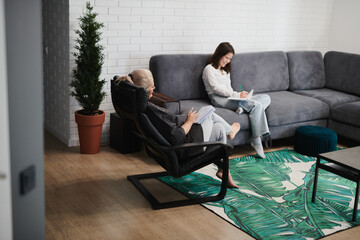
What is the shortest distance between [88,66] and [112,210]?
1.59 meters

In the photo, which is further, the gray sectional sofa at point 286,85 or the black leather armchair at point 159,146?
the gray sectional sofa at point 286,85

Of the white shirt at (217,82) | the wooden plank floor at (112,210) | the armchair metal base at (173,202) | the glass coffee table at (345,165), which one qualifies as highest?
the white shirt at (217,82)

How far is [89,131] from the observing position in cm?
453

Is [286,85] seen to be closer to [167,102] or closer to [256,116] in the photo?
[256,116]

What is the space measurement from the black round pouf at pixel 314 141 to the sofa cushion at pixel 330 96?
2.25 feet

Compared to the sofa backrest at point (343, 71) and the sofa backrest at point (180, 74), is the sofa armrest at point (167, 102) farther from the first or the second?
the sofa backrest at point (343, 71)

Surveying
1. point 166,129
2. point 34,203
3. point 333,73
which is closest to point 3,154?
point 34,203

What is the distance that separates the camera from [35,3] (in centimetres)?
148

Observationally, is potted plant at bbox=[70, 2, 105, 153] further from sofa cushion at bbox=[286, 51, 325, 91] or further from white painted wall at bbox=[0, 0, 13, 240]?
white painted wall at bbox=[0, 0, 13, 240]

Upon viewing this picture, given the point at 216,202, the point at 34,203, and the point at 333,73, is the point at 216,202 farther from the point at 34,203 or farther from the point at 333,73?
the point at 333,73

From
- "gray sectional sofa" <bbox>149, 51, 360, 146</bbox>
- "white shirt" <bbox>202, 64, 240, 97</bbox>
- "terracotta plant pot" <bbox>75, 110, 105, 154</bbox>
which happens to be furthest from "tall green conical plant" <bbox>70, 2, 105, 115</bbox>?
"white shirt" <bbox>202, 64, 240, 97</bbox>

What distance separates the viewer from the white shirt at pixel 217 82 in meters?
4.83

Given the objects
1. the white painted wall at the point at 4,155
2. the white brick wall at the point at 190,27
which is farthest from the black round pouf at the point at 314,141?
the white painted wall at the point at 4,155

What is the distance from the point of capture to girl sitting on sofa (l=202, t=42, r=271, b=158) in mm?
4676
